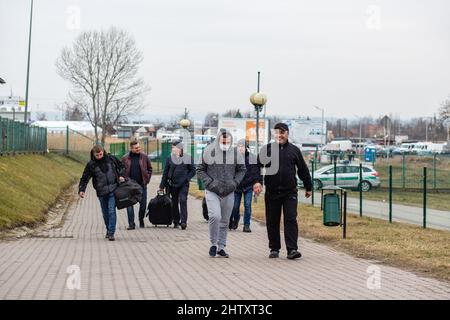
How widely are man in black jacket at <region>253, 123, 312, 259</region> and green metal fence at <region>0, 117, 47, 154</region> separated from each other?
22.2m

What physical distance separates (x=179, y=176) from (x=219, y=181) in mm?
5498

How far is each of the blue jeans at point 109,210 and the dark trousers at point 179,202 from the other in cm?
259

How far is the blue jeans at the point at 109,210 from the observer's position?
51.6ft

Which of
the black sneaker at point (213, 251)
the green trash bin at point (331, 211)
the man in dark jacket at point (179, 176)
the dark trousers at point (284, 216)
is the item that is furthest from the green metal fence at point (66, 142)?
the dark trousers at point (284, 216)

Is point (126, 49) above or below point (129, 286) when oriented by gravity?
above

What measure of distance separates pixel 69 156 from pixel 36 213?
131ft

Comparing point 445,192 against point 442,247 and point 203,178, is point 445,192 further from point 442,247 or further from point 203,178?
point 203,178

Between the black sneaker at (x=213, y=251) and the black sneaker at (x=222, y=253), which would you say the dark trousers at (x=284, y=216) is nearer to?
the black sneaker at (x=222, y=253)

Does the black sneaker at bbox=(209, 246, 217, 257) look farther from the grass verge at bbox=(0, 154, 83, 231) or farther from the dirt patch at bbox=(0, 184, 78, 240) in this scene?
the grass verge at bbox=(0, 154, 83, 231)

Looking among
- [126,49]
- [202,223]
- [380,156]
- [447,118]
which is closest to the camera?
[202,223]

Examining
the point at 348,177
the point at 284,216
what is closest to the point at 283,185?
the point at 284,216

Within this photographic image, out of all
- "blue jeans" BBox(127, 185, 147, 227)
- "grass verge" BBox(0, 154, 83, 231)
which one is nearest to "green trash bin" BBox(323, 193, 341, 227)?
"blue jeans" BBox(127, 185, 147, 227)
